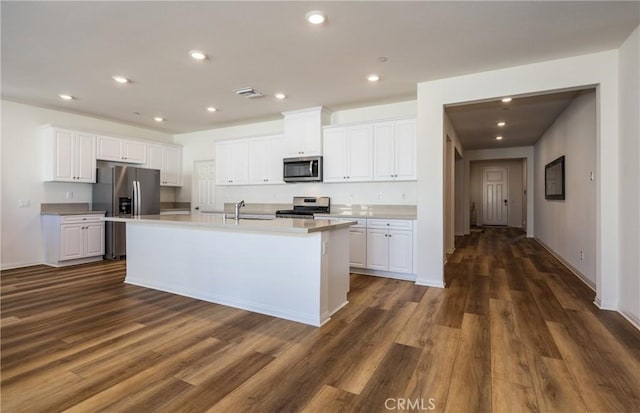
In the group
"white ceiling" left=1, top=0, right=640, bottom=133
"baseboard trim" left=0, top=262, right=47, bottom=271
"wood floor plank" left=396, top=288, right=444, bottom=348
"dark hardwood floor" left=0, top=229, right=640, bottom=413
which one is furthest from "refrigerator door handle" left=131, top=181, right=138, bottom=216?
"wood floor plank" left=396, top=288, right=444, bottom=348

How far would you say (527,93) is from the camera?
3.59 metres

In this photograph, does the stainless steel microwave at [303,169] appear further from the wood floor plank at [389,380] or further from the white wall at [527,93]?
the wood floor plank at [389,380]

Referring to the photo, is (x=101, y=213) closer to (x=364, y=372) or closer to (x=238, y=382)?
(x=238, y=382)

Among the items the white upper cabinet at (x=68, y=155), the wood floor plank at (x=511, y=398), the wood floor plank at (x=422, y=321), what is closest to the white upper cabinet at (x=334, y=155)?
the wood floor plank at (x=422, y=321)

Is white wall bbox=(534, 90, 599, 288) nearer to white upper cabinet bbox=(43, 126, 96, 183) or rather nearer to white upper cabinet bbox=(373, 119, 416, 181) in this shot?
white upper cabinet bbox=(373, 119, 416, 181)

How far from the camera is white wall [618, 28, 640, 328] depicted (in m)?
2.83

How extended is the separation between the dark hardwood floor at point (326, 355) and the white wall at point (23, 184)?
1812 millimetres

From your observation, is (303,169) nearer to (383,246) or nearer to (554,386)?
(383,246)

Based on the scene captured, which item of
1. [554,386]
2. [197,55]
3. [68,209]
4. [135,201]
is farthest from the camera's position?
[135,201]

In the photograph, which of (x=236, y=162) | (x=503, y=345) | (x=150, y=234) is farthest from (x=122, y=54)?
(x=503, y=345)

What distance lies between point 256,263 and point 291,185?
9.96 feet

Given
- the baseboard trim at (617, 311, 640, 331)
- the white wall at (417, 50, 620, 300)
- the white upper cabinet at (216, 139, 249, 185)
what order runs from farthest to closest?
1. the white upper cabinet at (216, 139, 249, 185)
2. the white wall at (417, 50, 620, 300)
3. the baseboard trim at (617, 311, 640, 331)

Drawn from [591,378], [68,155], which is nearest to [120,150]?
[68,155]

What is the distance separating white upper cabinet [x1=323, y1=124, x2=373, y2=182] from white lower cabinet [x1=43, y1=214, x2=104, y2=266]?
12.6ft
